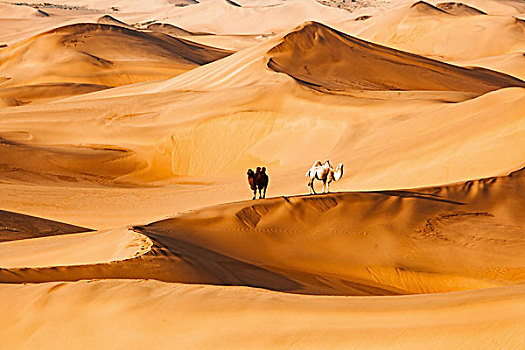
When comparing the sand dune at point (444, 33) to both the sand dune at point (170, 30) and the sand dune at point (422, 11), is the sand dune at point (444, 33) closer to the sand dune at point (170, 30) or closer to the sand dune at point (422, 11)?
the sand dune at point (422, 11)

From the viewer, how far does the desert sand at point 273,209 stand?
16.7 feet

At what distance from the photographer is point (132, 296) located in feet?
17.9

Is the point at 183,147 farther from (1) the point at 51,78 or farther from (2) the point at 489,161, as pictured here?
(1) the point at 51,78

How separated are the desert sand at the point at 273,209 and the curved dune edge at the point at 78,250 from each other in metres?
0.04

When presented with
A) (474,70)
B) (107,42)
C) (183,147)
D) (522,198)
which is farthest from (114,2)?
(522,198)

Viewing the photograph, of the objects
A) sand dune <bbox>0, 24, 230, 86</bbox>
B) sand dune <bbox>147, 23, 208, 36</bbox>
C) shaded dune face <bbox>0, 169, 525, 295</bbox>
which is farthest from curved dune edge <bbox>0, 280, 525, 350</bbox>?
sand dune <bbox>147, 23, 208, 36</bbox>

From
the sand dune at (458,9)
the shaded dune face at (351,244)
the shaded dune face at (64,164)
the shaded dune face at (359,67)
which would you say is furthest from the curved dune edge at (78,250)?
the sand dune at (458,9)

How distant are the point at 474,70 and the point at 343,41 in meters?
6.66

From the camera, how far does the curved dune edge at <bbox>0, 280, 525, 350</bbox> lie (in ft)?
15.1

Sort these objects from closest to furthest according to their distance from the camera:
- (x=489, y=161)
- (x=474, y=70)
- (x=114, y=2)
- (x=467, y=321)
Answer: (x=467, y=321) → (x=489, y=161) → (x=474, y=70) → (x=114, y=2)

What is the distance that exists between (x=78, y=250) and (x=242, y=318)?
3666 mm

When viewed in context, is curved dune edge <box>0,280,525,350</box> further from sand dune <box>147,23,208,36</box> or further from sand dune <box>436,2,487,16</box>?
sand dune <box>147,23,208,36</box>

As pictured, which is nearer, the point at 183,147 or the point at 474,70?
the point at 183,147

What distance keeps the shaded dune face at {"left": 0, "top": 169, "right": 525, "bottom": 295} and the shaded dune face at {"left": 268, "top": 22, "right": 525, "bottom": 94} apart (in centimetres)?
1648
